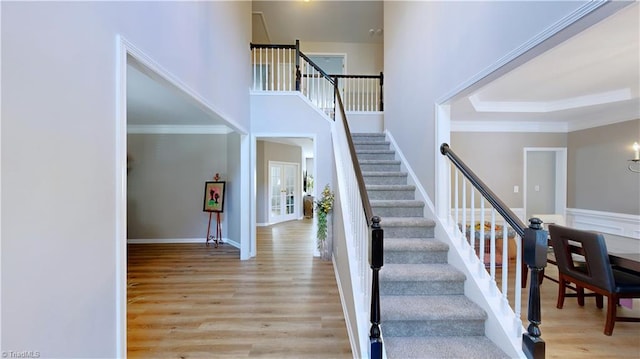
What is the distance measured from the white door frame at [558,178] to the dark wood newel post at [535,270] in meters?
4.31

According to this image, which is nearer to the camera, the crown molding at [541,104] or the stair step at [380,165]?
the crown molding at [541,104]

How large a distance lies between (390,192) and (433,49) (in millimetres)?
1726

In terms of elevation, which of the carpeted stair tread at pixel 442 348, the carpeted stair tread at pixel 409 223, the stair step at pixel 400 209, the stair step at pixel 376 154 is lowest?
the carpeted stair tread at pixel 442 348

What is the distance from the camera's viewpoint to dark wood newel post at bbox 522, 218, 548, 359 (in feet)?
5.26

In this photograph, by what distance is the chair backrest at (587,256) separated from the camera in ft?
7.60

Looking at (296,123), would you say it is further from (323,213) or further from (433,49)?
(433,49)

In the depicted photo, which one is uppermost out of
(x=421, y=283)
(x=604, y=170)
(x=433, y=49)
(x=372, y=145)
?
(x=433, y=49)

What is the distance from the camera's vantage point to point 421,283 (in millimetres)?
2283

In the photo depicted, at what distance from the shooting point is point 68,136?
1.10 meters

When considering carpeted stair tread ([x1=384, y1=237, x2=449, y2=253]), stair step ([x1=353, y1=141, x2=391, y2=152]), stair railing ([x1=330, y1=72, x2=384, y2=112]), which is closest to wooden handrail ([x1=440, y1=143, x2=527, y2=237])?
carpeted stair tread ([x1=384, y1=237, x2=449, y2=253])

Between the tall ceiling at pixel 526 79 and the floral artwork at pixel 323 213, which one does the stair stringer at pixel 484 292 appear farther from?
the floral artwork at pixel 323 213

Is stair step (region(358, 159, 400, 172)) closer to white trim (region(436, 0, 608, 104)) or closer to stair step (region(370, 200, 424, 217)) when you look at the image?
stair step (region(370, 200, 424, 217))

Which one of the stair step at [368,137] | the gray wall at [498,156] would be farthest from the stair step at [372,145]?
the gray wall at [498,156]

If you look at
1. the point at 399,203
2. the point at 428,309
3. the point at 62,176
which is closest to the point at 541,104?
the point at 399,203
